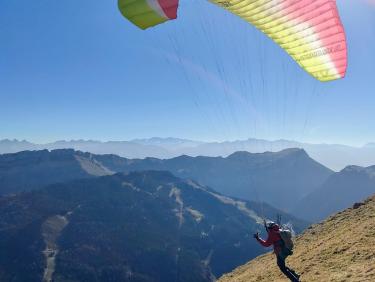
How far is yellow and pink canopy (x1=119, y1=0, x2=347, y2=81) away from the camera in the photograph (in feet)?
46.8

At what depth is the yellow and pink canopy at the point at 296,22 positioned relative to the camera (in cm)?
1426

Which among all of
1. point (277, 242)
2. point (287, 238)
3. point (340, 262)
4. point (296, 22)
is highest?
point (296, 22)

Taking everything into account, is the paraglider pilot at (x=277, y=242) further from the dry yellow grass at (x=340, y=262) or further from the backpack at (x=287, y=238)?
the dry yellow grass at (x=340, y=262)

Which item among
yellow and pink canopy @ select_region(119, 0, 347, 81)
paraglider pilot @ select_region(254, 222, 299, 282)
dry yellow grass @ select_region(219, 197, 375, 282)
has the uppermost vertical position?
yellow and pink canopy @ select_region(119, 0, 347, 81)

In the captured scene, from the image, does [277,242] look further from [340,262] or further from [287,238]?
[340,262]

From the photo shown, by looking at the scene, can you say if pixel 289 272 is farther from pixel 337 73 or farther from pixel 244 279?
pixel 244 279

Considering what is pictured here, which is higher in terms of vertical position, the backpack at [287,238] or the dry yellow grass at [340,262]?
the backpack at [287,238]

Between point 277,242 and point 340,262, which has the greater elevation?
point 277,242

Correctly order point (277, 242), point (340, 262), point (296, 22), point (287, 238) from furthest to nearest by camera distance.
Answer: point (340, 262)
point (296, 22)
point (277, 242)
point (287, 238)

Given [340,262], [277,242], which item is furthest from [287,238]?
[340,262]

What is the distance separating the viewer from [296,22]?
16438 mm

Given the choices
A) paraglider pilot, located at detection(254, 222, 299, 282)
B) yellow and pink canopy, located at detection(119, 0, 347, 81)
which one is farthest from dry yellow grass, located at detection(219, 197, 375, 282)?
yellow and pink canopy, located at detection(119, 0, 347, 81)

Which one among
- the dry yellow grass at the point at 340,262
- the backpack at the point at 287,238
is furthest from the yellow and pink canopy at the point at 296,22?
the dry yellow grass at the point at 340,262

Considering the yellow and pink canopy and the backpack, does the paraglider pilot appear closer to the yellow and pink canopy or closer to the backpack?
the backpack
